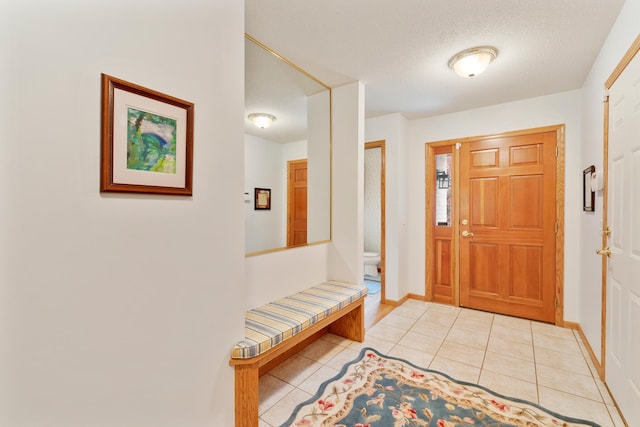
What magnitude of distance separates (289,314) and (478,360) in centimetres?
161

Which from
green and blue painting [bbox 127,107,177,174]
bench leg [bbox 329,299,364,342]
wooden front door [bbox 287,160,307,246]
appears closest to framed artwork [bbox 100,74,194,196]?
green and blue painting [bbox 127,107,177,174]

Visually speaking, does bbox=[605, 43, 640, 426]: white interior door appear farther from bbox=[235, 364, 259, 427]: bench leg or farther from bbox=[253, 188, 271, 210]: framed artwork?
bbox=[253, 188, 271, 210]: framed artwork

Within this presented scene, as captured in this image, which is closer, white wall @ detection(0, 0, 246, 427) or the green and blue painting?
white wall @ detection(0, 0, 246, 427)

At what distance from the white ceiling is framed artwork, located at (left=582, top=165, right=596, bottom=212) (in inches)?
35.5

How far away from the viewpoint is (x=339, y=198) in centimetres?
284

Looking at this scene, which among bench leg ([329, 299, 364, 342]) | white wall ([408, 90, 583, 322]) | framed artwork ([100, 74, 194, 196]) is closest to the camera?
framed artwork ([100, 74, 194, 196])

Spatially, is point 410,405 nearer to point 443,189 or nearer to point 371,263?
point 443,189

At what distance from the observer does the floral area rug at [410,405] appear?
1605mm

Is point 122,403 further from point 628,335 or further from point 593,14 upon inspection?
point 593,14

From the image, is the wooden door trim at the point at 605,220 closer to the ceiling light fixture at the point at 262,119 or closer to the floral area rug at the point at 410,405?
the floral area rug at the point at 410,405

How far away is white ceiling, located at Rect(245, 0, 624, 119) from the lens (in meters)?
1.71

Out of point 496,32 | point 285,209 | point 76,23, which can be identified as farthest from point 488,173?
point 76,23

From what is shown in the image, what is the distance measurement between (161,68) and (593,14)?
252 centimetres

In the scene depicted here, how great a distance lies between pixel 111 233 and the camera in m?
1.08
